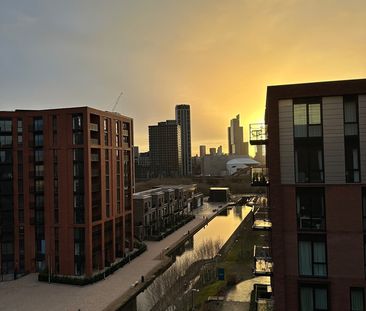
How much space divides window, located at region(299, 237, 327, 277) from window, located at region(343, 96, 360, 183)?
2423 mm

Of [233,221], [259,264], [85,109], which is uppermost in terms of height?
[85,109]

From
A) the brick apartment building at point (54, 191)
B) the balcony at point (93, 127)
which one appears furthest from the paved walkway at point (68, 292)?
the balcony at point (93, 127)

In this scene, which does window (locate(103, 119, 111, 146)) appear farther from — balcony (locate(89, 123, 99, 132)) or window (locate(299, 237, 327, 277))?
window (locate(299, 237, 327, 277))

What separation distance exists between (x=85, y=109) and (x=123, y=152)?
952cm

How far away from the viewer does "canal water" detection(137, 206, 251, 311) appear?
2902 centimetres

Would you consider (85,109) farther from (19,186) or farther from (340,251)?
(340,251)

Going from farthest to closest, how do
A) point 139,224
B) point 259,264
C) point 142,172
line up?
point 142,172 → point 139,224 → point 259,264

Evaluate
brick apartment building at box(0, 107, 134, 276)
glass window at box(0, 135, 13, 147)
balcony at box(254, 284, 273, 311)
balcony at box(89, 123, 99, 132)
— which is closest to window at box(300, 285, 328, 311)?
balcony at box(254, 284, 273, 311)

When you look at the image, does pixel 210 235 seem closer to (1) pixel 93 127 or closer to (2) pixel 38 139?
(1) pixel 93 127

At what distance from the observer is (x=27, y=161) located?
3519cm

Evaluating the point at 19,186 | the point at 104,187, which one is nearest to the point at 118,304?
the point at 104,187

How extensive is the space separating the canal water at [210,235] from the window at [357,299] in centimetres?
1666

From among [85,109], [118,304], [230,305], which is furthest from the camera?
[85,109]

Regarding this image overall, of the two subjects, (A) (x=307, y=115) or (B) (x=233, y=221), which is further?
(B) (x=233, y=221)
